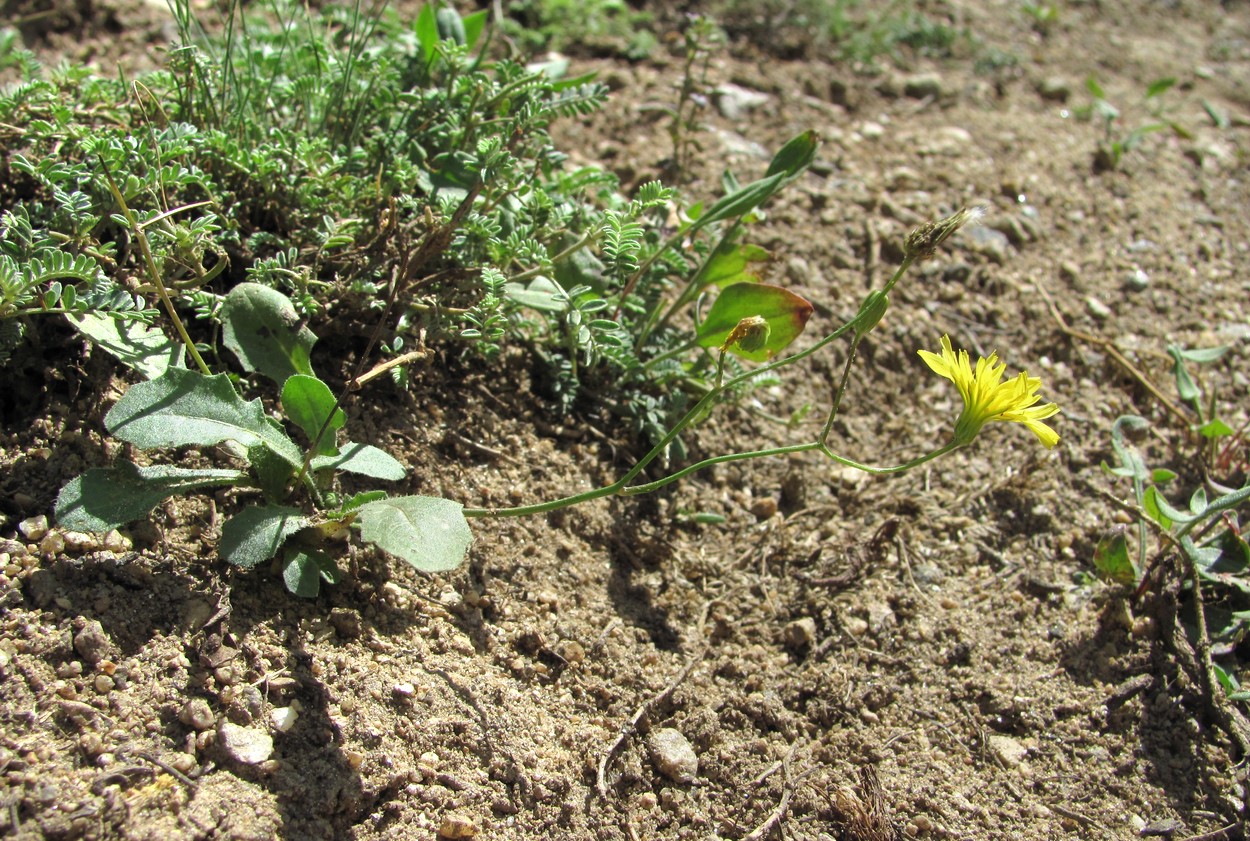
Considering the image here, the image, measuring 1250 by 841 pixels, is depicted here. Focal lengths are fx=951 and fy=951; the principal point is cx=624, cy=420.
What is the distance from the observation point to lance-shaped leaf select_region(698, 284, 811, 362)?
213 cm

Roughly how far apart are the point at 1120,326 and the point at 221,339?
261 cm

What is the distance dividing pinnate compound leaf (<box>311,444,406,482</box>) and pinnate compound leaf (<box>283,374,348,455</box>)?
0.02m

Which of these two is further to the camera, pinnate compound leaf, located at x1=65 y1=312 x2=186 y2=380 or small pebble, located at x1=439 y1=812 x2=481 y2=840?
pinnate compound leaf, located at x1=65 y1=312 x2=186 y2=380

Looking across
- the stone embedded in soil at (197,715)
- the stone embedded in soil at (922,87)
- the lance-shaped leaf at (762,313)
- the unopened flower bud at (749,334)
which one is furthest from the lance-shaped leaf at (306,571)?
the stone embedded in soil at (922,87)

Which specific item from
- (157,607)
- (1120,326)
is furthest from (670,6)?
(157,607)

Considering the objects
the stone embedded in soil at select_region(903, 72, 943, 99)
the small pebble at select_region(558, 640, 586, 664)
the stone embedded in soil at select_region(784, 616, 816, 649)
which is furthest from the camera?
the stone embedded in soil at select_region(903, 72, 943, 99)

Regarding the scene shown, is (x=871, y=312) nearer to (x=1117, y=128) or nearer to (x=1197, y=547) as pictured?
(x=1197, y=547)

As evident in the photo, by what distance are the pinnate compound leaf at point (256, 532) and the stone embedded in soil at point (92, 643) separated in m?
0.22

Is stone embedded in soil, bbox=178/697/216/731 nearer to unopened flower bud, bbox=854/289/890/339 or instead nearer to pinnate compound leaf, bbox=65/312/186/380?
pinnate compound leaf, bbox=65/312/186/380

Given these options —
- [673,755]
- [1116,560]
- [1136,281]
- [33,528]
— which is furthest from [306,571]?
[1136,281]

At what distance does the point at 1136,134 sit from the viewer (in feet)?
12.0

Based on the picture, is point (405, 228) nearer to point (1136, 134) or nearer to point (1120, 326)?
point (1120, 326)

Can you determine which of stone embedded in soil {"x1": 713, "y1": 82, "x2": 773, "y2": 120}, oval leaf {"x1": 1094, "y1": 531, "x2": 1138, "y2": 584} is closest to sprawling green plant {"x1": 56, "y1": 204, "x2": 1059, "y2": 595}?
oval leaf {"x1": 1094, "y1": 531, "x2": 1138, "y2": 584}

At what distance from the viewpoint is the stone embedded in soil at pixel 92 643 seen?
1.56 m
